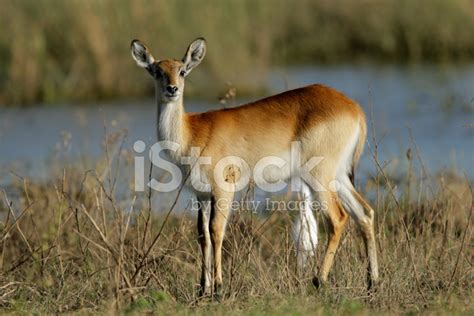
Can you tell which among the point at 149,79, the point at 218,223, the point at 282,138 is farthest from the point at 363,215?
the point at 149,79

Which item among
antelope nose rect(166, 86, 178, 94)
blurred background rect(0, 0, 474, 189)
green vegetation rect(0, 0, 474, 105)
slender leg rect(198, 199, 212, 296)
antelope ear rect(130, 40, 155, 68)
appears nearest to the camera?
slender leg rect(198, 199, 212, 296)

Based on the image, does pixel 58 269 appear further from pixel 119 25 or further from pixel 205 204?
pixel 119 25

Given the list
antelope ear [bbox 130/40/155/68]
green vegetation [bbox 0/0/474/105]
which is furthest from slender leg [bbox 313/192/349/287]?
green vegetation [bbox 0/0/474/105]

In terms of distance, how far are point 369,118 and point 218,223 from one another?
9.27m

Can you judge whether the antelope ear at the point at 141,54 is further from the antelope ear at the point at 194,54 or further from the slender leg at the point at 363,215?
the slender leg at the point at 363,215

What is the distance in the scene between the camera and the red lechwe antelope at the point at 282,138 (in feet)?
26.3

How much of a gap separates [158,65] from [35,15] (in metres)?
13.6

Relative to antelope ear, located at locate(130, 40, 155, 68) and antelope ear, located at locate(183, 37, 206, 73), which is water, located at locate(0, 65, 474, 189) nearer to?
antelope ear, located at locate(183, 37, 206, 73)

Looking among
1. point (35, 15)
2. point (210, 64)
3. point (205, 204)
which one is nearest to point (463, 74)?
point (210, 64)

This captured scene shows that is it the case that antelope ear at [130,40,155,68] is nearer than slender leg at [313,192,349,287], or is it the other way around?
slender leg at [313,192,349,287]

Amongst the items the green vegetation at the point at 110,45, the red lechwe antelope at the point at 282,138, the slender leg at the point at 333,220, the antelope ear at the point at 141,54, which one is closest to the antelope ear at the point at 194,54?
the red lechwe antelope at the point at 282,138

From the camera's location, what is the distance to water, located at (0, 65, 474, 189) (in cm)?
1464

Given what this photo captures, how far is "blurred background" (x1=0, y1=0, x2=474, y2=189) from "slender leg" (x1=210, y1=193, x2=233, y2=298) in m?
7.82

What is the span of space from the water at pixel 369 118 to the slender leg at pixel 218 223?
4957 millimetres
